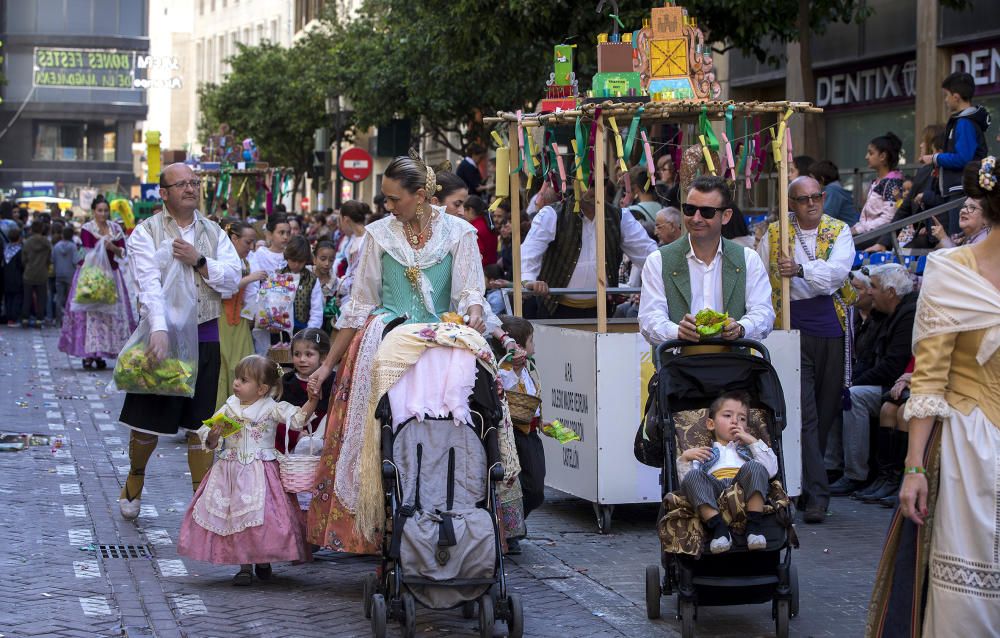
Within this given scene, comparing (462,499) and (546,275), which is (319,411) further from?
(546,275)

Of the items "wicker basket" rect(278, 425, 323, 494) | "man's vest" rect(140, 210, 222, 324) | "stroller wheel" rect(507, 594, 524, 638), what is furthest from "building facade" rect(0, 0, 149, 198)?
"stroller wheel" rect(507, 594, 524, 638)

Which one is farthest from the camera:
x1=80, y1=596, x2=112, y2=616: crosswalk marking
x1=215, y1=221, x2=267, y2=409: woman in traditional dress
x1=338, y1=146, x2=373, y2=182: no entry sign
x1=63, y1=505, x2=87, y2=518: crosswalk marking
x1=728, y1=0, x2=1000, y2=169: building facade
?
x1=338, y1=146, x2=373, y2=182: no entry sign

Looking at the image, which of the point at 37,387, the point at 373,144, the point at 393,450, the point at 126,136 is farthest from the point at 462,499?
the point at 126,136

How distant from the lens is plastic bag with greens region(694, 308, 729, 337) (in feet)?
24.0

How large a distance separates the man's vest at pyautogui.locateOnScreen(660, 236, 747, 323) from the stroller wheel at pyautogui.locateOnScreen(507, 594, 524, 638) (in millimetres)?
1841

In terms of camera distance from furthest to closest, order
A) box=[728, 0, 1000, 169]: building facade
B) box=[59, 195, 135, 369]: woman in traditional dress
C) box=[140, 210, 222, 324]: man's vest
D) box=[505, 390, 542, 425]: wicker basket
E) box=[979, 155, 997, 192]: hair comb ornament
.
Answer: box=[59, 195, 135, 369]: woman in traditional dress
box=[728, 0, 1000, 169]: building facade
box=[140, 210, 222, 324]: man's vest
box=[505, 390, 542, 425]: wicker basket
box=[979, 155, 997, 192]: hair comb ornament

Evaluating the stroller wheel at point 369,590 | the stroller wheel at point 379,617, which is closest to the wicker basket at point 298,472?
the stroller wheel at point 369,590

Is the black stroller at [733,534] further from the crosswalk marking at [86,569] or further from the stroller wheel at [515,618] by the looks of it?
the crosswalk marking at [86,569]

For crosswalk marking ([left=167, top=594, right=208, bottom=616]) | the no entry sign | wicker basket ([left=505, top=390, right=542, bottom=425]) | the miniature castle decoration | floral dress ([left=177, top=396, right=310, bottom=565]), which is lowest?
crosswalk marking ([left=167, top=594, right=208, bottom=616])

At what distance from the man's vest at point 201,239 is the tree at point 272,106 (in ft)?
132

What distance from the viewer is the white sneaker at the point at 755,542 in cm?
665

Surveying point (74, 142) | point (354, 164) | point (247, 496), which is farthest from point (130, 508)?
point (74, 142)

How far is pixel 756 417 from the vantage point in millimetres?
7184

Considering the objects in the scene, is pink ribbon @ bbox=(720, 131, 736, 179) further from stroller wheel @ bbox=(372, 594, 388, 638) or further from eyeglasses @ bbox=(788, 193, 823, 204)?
stroller wheel @ bbox=(372, 594, 388, 638)
